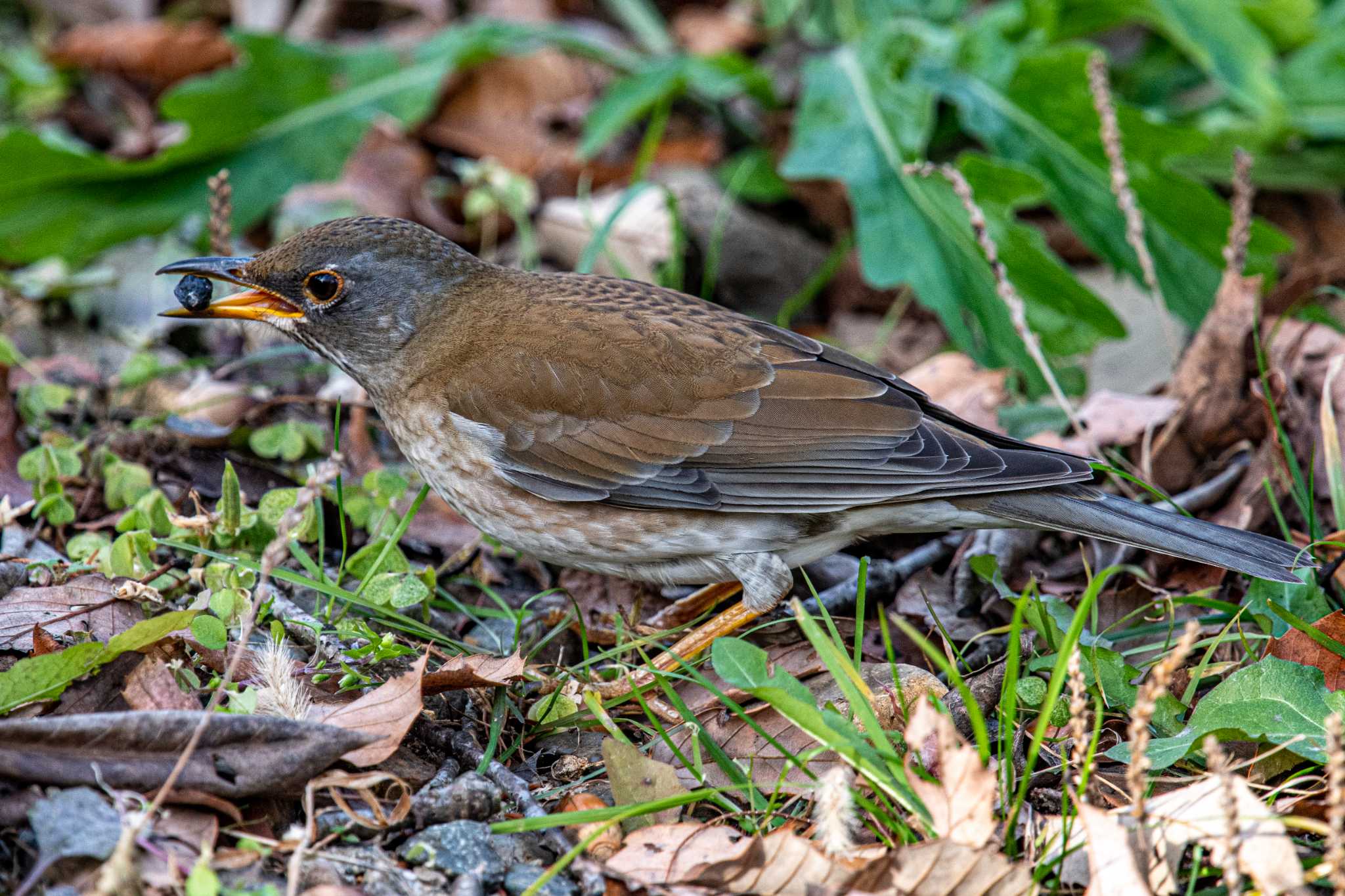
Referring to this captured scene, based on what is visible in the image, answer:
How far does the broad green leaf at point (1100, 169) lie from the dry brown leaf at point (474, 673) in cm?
332

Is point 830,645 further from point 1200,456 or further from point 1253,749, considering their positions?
point 1200,456

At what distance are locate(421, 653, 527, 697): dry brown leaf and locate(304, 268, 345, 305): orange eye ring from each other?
4.66 feet

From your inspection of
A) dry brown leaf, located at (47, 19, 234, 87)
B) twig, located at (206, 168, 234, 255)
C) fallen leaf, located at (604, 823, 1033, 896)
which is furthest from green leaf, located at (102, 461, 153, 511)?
dry brown leaf, located at (47, 19, 234, 87)

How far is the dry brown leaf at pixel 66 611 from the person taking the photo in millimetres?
3498

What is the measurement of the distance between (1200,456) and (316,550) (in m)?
3.22

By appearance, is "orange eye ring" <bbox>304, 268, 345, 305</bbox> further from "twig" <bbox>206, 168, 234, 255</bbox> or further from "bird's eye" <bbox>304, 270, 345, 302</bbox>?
"twig" <bbox>206, 168, 234, 255</bbox>

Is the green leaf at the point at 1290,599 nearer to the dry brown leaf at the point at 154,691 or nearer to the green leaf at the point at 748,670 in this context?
the green leaf at the point at 748,670

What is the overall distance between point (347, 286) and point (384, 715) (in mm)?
1732

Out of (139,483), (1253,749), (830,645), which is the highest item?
(830,645)

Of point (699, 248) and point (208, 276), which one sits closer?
point (208, 276)

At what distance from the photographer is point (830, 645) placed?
312cm

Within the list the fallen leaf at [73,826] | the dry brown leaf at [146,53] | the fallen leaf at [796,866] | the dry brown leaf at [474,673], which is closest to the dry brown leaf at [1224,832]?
the fallen leaf at [796,866]

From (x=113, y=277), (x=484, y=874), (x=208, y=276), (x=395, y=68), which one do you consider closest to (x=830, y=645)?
(x=484, y=874)

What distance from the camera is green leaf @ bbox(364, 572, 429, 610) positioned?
150 inches
